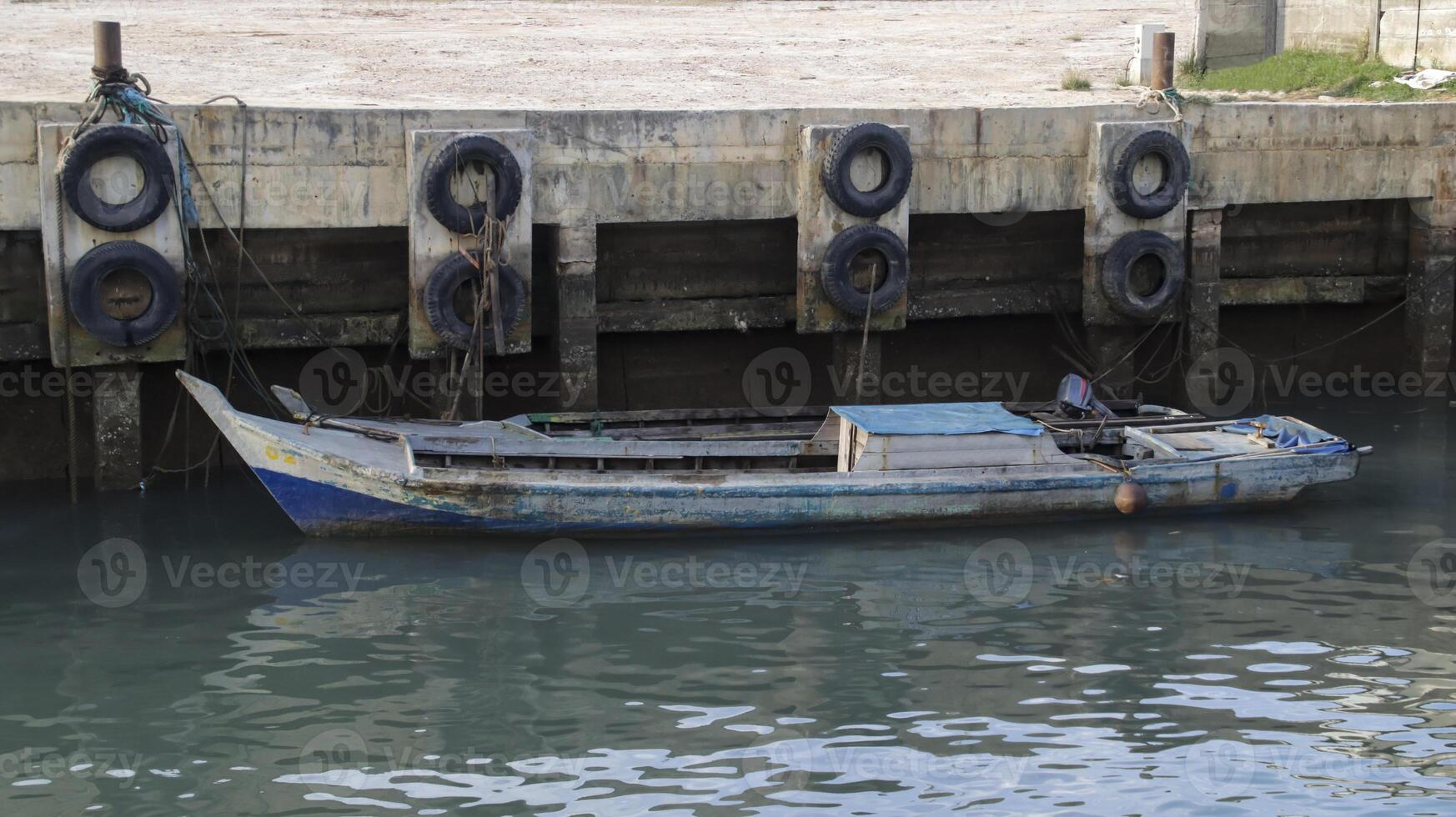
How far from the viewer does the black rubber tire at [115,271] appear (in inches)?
480

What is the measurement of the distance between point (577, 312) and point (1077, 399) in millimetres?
4370

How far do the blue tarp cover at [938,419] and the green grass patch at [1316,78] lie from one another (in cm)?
782

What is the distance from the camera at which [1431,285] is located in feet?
51.9

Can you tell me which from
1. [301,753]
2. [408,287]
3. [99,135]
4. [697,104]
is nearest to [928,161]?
[697,104]

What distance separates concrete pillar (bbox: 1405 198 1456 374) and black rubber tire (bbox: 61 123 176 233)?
1184 centimetres

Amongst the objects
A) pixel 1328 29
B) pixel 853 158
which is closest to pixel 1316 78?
pixel 1328 29

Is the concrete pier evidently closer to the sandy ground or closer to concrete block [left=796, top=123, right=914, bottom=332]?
A: concrete block [left=796, top=123, right=914, bottom=332]

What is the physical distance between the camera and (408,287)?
13.3 metres

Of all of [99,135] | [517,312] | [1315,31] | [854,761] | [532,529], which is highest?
[1315,31]

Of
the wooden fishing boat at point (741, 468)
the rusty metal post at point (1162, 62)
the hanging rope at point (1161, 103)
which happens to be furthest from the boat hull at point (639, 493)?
the rusty metal post at point (1162, 62)

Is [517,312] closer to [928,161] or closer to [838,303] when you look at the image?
[838,303]

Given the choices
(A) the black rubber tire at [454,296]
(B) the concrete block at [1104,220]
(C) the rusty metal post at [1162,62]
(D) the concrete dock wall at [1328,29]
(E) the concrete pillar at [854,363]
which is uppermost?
(D) the concrete dock wall at [1328,29]

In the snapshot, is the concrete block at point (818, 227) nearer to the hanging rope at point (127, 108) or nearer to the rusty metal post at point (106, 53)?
the hanging rope at point (127, 108)

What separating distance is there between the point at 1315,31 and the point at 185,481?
14302 mm
